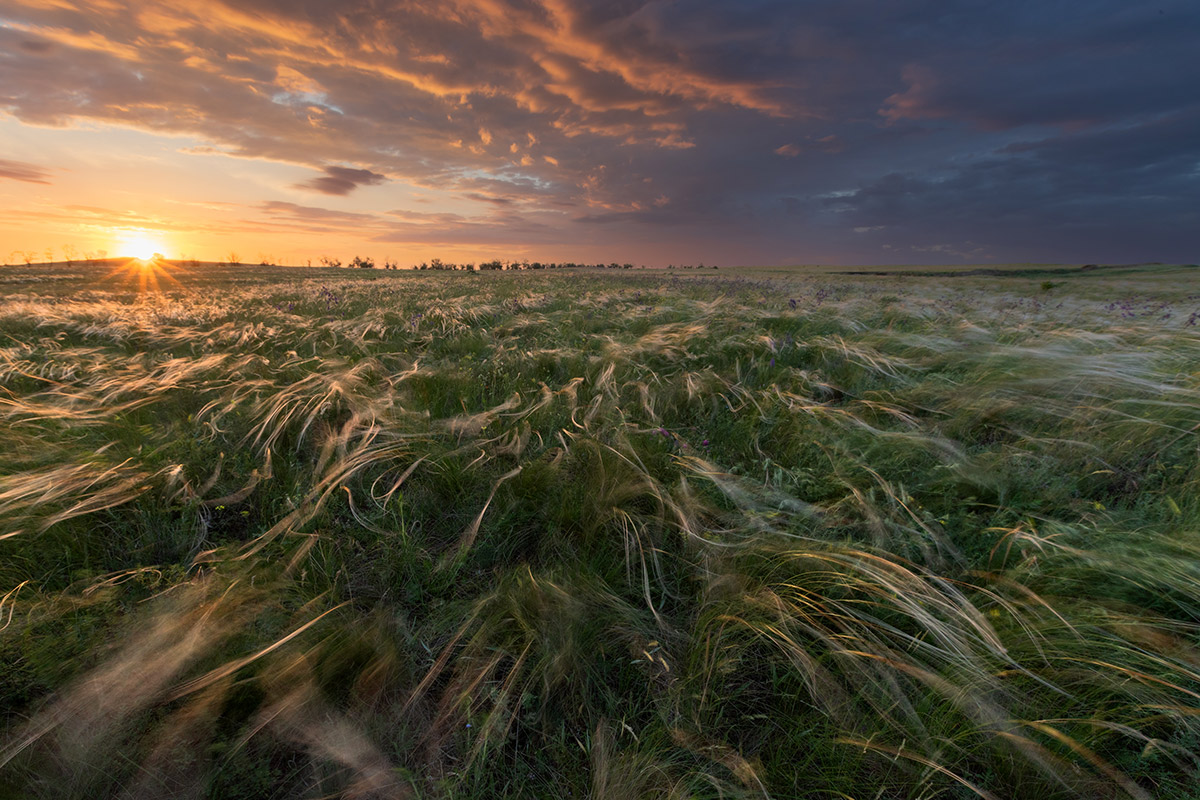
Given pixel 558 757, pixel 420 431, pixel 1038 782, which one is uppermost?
pixel 420 431

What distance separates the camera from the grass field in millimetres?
1014

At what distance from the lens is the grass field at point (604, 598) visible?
1.01 m

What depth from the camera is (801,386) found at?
135 inches

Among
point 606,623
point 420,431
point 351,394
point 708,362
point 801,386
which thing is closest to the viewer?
point 606,623

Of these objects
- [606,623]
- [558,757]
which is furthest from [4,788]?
[606,623]

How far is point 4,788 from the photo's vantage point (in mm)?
903

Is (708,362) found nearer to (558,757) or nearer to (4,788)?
(558,757)

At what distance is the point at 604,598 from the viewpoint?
4.80 feet

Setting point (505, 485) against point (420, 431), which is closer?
point (505, 485)

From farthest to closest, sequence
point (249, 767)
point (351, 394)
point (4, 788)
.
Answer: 1. point (351, 394)
2. point (249, 767)
3. point (4, 788)

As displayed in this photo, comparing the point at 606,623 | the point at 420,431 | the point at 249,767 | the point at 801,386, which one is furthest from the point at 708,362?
the point at 249,767

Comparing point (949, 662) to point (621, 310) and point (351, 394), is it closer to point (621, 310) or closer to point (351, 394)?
point (351, 394)

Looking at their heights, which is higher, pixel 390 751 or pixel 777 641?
pixel 777 641

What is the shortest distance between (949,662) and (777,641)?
0.43 metres
